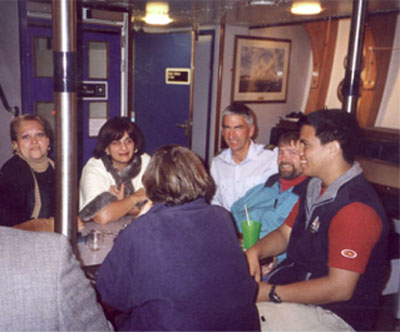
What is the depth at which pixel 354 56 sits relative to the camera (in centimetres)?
139

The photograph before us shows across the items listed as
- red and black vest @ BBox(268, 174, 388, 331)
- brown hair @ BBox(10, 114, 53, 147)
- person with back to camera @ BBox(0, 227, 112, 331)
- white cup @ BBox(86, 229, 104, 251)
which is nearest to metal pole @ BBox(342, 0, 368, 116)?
red and black vest @ BBox(268, 174, 388, 331)

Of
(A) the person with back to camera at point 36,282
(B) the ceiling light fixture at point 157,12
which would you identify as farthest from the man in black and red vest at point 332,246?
(B) the ceiling light fixture at point 157,12

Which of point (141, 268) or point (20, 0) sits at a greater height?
point (20, 0)

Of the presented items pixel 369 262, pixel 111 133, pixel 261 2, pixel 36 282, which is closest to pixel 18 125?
pixel 111 133

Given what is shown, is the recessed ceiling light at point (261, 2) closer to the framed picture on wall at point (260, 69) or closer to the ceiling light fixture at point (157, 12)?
the ceiling light fixture at point (157, 12)

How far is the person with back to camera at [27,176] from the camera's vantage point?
87.9 inches

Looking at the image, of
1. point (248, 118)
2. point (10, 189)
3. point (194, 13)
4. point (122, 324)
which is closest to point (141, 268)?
point (122, 324)

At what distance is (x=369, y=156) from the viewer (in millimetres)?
5082

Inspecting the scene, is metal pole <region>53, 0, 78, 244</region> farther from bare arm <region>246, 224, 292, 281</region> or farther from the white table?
bare arm <region>246, 224, 292, 281</region>

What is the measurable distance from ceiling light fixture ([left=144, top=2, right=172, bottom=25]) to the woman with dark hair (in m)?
2.04

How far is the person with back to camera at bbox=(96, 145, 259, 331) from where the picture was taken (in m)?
1.27

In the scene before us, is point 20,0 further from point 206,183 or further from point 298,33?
point 298,33

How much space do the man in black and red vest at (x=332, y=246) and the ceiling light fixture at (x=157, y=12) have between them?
3.06 meters

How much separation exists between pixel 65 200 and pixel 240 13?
444cm
